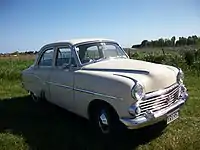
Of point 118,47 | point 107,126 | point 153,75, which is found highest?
point 118,47

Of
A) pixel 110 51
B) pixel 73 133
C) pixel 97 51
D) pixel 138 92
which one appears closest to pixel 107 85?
pixel 138 92

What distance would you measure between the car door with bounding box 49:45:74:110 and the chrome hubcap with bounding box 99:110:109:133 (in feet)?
2.95

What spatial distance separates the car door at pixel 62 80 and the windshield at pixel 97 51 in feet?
0.79

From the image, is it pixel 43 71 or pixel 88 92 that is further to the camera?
pixel 43 71

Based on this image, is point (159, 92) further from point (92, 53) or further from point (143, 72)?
point (92, 53)

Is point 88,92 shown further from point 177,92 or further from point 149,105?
point 177,92

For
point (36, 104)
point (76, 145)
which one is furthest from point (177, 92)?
point (36, 104)

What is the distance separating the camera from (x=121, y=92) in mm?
4078

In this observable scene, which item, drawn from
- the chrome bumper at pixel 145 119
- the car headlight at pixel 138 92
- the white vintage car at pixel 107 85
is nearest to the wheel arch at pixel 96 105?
the white vintage car at pixel 107 85

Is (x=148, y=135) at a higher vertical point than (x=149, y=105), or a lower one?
lower

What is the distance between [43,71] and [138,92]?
300 cm

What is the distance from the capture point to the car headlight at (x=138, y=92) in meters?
3.97

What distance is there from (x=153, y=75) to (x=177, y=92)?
2.39ft

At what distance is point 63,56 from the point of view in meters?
5.80
